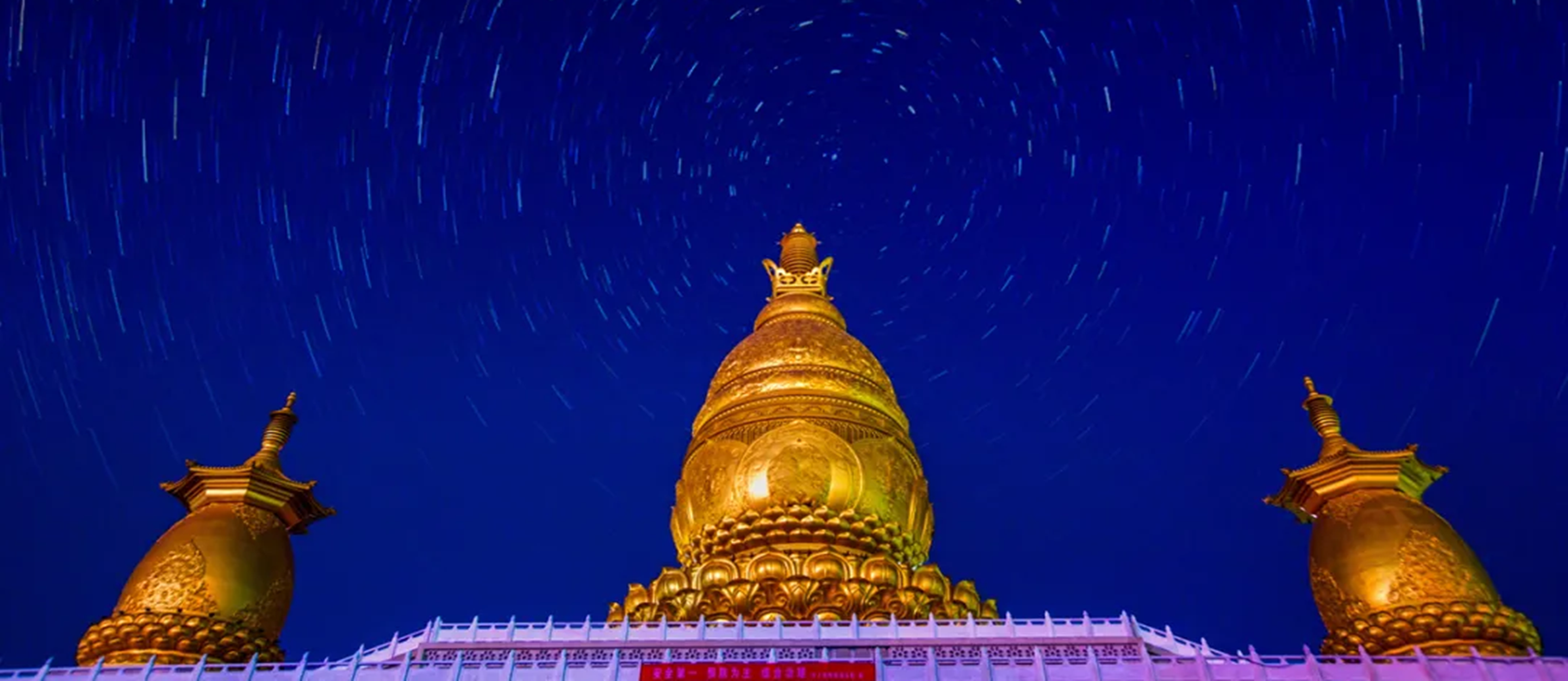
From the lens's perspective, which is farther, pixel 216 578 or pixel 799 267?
pixel 799 267

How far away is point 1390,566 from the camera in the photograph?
51.1ft

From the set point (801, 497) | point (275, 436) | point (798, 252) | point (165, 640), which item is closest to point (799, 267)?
point (798, 252)

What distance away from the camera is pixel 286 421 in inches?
766

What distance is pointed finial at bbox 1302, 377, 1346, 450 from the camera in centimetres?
1859

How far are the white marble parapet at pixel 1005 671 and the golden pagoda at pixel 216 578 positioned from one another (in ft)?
4.02

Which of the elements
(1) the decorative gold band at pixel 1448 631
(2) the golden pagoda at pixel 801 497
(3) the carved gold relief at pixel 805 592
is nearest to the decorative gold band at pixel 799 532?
(2) the golden pagoda at pixel 801 497

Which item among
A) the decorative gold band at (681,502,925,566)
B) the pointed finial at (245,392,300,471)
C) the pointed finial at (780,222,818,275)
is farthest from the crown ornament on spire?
the pointed finial at (245,392,300,471)

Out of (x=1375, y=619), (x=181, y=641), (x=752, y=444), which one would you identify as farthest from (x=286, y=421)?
(x=1375, y=619)

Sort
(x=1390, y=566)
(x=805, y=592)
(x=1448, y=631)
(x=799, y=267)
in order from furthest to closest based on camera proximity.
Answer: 1. (x=799, y=267)
2. (x=805, y=592)
3. (x=1390, y=566)
4. (x=1448, y=631)

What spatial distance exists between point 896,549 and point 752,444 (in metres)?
3.55

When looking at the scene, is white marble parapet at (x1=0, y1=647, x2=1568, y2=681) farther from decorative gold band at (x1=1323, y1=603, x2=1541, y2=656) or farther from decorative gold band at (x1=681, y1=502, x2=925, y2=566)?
decorative gold band at (x1=681, y1=502, x2=925, y2=566)

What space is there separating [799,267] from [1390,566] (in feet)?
54.4

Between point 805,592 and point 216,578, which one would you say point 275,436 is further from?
point 805,592

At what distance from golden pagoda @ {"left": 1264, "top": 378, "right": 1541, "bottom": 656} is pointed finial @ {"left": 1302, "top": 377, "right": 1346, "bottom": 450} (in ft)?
1.30
